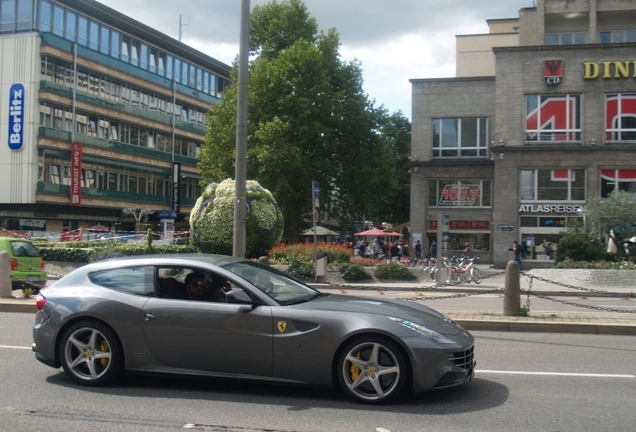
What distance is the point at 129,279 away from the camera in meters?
7.45

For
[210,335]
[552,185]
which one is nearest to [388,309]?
[210,335]

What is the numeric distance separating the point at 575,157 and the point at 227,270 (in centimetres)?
3539

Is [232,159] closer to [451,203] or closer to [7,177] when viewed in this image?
[451,203]

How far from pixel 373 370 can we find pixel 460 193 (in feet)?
132

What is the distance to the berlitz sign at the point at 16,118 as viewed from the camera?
162ft

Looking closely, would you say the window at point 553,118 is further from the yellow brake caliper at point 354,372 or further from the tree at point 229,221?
the yellow brake caliper at point 354,372

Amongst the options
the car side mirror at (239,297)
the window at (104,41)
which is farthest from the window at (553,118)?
the car side mirror at (239,297)

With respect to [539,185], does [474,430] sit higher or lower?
lower

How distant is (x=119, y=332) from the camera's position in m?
7.14

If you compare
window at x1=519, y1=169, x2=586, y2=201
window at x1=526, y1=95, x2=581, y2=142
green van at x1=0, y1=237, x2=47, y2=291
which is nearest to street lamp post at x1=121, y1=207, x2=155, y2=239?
window at x1=519, y1=169, x2=586, y2=201

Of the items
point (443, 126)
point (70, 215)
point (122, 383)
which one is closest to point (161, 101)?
point (70, 215)

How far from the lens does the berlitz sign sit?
4934 cm

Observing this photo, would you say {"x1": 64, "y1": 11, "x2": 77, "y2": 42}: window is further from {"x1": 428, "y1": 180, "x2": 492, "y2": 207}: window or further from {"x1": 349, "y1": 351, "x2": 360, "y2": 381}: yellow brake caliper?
{"x1": 349, "y1": 351, "x2": 360, "y2": 381}: yellow brake caliper

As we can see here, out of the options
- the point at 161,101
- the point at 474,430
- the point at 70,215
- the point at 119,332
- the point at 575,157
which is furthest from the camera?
the point at 161,101
